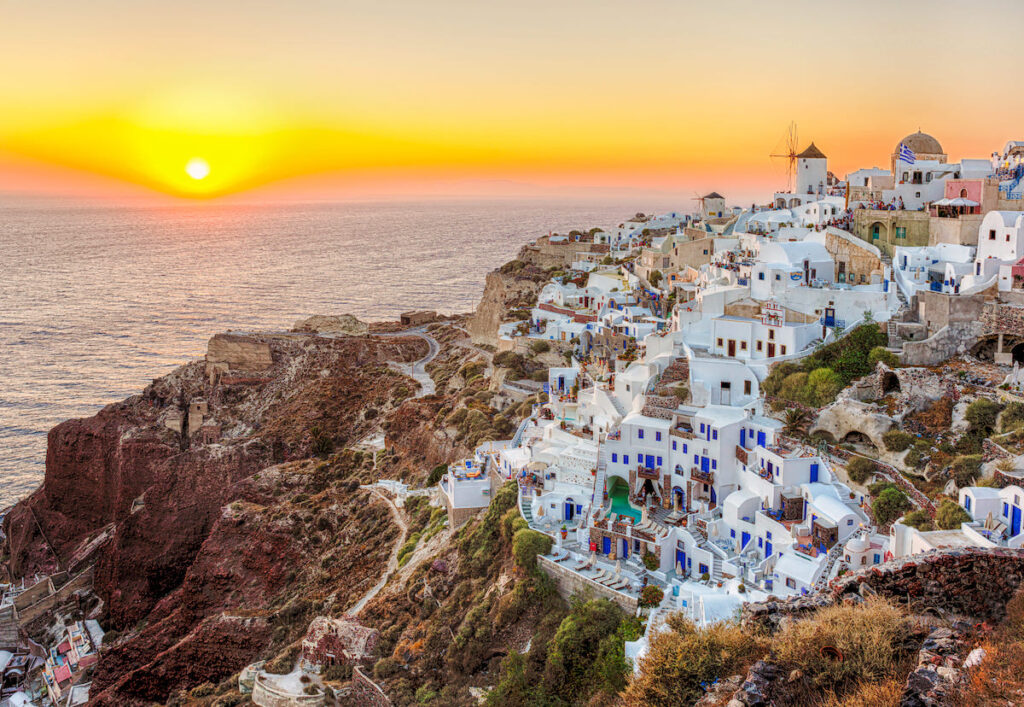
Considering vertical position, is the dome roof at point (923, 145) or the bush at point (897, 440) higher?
the dome roof at point (923, 145)

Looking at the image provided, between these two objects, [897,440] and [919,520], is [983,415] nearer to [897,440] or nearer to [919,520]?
[897,440]

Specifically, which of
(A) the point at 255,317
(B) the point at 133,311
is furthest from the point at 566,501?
(B) the point at 133,311

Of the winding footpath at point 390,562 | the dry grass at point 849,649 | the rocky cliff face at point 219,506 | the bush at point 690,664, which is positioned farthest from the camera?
the rocky cliff face at point 219,506

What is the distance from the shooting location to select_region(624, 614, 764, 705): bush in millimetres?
13156

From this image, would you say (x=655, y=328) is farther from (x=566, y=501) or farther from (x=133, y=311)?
(x=133, y=311)

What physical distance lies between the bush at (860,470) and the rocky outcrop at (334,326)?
4600 cm

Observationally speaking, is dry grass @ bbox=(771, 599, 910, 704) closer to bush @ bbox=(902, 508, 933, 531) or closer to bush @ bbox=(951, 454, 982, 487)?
bush @ bbox=(902, 508, 933, 531)

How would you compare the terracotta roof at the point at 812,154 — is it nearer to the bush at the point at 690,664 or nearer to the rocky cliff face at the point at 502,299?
the rocky cliff face at the point at 502,299

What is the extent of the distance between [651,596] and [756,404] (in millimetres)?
9448

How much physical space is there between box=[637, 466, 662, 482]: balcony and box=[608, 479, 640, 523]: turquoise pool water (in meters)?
0.70

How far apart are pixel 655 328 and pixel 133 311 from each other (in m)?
82.9

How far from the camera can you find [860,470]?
24.6m

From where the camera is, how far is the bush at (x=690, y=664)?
1316 centimetres

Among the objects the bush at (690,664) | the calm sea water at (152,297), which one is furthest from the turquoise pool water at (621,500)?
the calm sea water at (152,297)
